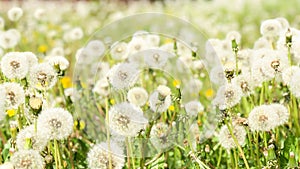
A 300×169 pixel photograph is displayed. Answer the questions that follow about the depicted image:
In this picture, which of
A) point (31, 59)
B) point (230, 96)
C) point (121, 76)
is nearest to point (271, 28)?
point (230, 96)

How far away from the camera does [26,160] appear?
1236 millimetres

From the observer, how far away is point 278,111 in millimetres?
1514

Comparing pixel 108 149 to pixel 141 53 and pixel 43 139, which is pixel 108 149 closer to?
pixel 43 139

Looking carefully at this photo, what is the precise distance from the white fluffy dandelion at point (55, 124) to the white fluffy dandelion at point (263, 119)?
1.64 feet

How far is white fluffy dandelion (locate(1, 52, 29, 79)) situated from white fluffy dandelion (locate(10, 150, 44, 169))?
0.37 metres

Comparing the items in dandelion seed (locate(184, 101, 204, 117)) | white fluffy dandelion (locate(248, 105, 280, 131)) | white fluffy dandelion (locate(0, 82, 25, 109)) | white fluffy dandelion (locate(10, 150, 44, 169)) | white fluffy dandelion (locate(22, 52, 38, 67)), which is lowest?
white fluffy dandelion (locate(10, 150, 44, 169))

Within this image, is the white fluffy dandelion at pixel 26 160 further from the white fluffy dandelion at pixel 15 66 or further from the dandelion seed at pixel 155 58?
the dandelion seed at pixel 155 58

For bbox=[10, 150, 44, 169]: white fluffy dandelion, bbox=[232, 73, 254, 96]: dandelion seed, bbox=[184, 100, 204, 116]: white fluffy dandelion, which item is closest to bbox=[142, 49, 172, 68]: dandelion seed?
bbox=[184, 100, 204, 116]: white fluffy dandelion

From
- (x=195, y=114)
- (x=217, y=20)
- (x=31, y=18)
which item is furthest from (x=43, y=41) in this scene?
(x=195, y=114)

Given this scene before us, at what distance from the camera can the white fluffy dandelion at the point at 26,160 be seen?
124cm

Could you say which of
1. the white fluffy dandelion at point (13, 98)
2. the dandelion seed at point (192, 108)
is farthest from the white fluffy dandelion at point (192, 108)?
the white fluffy dandelion at point (13, 98)

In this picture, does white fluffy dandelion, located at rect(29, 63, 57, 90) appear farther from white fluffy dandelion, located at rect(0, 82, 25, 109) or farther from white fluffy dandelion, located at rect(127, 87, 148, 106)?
white fluffy dandelion, located at rect(127, 87, 148, 106)

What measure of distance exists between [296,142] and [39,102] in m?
0.90

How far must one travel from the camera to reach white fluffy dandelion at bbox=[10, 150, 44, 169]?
1235mm
